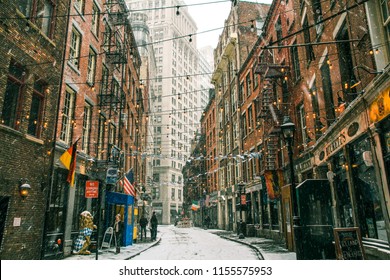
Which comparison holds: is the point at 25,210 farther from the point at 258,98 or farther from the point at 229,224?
the point at 229,224

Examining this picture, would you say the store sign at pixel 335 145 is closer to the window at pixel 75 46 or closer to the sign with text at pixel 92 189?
the sign with text at pixel 92 189

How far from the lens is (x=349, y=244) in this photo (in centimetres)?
686

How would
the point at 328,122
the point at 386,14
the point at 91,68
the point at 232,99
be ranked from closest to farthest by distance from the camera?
1. the point at 386,14
2. the point at 328,122
3. the point at 91,68
4. the point at 232,99

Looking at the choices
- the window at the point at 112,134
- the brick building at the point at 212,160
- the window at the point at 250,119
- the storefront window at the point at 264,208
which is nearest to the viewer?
the window at the point at 112,134

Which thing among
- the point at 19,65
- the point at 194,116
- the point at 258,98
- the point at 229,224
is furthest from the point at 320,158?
the point at 194,116

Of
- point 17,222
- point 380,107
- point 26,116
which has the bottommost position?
point 17,222

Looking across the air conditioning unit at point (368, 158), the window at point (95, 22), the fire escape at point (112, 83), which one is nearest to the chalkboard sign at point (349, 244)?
the air conditioning unit at point (368, 158)

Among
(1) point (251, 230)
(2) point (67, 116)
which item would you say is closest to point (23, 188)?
(2) point (67, 116)

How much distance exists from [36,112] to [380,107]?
10.9 m

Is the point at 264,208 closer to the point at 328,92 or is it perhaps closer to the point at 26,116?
the point at 328,92

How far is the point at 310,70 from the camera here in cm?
1293

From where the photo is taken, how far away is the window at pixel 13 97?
361 inches

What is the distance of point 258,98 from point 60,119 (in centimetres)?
1358

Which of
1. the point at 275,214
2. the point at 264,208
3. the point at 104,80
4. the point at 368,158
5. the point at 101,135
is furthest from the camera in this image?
the point at 264,208
